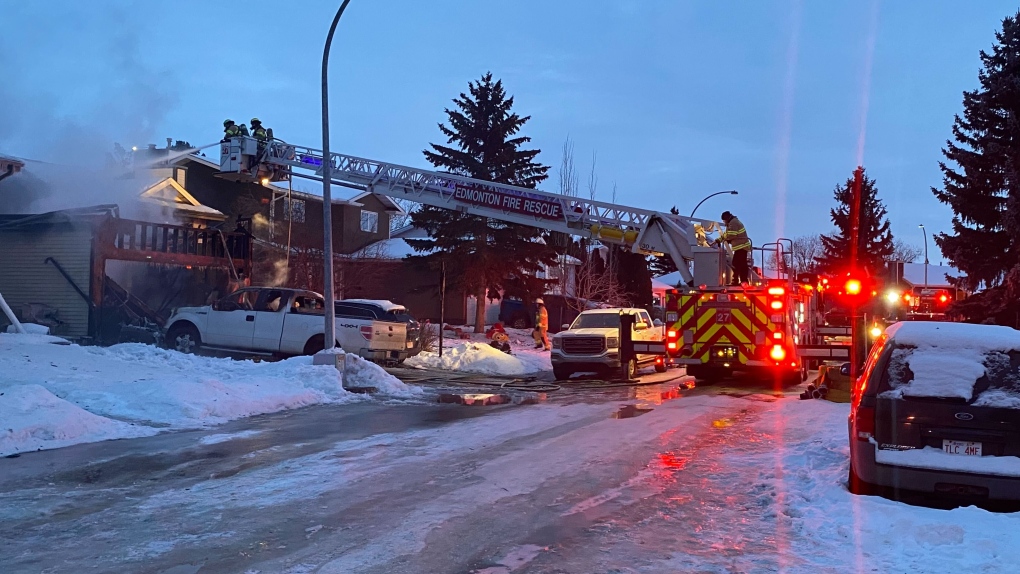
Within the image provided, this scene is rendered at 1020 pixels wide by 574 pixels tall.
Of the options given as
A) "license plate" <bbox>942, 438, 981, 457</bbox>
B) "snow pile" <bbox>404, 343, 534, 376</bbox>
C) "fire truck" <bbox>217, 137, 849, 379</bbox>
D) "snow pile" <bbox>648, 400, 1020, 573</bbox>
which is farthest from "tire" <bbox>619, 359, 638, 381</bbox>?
"license plate" <bbox>942, 438, 981, 457</bbox>

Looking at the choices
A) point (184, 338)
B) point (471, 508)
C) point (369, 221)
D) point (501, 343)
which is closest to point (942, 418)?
point (471, 508)

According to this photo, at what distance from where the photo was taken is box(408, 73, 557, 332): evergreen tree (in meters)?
34.4

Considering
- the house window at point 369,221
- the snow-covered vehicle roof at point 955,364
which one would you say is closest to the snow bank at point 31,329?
the snow-covered vehicle roof at point 955,364

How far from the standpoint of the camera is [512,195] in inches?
821

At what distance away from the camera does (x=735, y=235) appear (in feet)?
59.9

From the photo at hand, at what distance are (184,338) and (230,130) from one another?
5968 mm

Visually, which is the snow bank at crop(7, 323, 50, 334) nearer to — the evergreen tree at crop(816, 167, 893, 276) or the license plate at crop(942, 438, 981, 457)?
the license plate at crop(942, 438, 981, 457)

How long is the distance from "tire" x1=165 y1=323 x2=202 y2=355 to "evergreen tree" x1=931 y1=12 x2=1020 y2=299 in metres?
23.7

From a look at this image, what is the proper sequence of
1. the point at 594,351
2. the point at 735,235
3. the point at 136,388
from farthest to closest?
the point at 594,351 < the point at 735,235 < the point at 136,388

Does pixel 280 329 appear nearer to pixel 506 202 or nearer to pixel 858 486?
pixel 506 202

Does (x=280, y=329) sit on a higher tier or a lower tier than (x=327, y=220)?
lower

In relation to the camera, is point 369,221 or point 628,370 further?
point 369,221

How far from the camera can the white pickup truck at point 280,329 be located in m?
19.2

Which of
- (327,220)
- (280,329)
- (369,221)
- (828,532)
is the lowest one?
(828,532)
